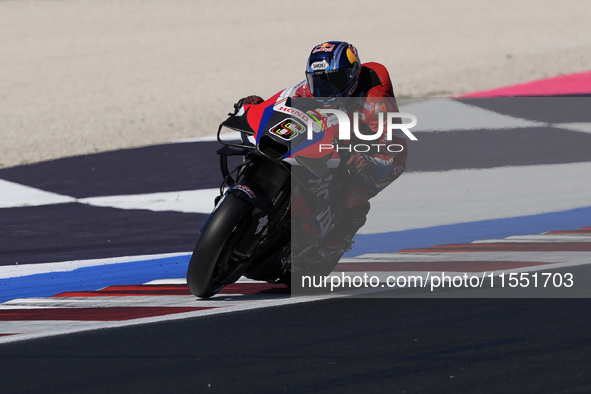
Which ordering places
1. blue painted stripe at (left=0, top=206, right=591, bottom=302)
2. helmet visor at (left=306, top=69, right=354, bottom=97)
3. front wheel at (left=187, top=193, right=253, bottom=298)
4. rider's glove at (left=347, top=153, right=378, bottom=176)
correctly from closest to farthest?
front wheel at (left=187, top=193, right=253, bottom=298) → rider's glove at (left=347, top=153, right=378, bottom=176) → helmet visor at (left=306, top=69, right=354, bottom=97) → blue painted stripe at (left=0, top=206, right=591, bottom=302)

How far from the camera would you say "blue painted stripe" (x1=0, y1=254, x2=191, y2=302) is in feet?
25.6

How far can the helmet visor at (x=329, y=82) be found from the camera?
6.78 meters

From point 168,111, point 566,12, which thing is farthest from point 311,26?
point 168,111

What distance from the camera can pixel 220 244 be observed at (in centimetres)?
643

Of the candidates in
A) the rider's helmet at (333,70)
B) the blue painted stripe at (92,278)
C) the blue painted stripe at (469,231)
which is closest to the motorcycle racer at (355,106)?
the rider's helmet at (333,70)

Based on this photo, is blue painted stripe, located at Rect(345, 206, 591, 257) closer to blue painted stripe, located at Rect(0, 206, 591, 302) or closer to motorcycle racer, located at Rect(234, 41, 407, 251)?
blue painted stripe, located at Rect(0, 206, 591, 302)

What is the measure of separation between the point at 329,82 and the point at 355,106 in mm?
218

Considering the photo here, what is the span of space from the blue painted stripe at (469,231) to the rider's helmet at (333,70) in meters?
2.33

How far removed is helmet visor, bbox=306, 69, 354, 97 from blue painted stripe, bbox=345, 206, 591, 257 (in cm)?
231

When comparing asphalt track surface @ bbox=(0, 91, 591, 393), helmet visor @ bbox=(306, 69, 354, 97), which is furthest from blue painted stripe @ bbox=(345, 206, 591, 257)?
asphalt track surface @ bbox=(0, 91, 591, 393)

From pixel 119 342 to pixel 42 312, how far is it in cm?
126
